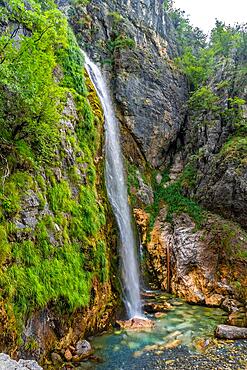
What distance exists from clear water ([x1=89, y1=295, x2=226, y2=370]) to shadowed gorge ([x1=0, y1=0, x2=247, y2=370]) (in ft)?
0.18

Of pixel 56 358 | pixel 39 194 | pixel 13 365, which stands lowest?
pixel 56 358

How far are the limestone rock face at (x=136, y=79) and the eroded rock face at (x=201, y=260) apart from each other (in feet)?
18.2

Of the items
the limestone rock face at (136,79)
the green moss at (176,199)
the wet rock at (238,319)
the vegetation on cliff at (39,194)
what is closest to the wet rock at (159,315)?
the wet rock at (238,319)

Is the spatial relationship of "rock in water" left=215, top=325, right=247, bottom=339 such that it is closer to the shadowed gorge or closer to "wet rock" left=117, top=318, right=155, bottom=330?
the shadowed gorge

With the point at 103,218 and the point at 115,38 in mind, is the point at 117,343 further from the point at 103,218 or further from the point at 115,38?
the point at 115,38

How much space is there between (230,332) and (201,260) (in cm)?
470

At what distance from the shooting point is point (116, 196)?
42.2 feet

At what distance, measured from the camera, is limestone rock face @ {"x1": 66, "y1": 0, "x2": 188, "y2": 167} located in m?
17.8

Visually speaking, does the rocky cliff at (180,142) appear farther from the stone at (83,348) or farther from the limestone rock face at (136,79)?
the stone at (83,348)

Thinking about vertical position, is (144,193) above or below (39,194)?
above

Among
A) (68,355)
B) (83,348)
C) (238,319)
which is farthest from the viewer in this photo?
→ (238,319)

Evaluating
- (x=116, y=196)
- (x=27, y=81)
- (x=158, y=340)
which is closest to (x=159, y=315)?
(x=158, y=340)

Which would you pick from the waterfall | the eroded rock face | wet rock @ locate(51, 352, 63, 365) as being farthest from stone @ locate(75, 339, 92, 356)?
the eroded rock face

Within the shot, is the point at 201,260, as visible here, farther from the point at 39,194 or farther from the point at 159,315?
the point at 39,194
